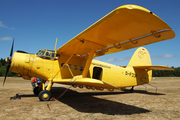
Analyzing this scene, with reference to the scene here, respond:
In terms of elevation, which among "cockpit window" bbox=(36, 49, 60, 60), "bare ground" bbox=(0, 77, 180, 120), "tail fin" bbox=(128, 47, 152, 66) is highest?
"tail fin" bbox=(128, 47, 152, 66)

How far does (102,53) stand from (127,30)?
110 inches

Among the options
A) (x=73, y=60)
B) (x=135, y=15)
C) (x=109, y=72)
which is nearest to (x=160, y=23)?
(x=135, y=15)

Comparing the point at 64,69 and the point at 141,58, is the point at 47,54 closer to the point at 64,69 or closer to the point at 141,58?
the point at 64,69

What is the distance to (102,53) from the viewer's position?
6.64 m

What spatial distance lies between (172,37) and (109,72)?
4.49 m

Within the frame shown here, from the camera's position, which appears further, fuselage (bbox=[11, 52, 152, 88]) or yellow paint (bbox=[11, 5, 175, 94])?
fuselage (bbox=[11, 52, 152, 88])

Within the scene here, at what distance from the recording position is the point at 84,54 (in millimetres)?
7691

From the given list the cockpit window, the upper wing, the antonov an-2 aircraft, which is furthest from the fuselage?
the upper wing

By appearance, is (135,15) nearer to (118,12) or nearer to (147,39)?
(118,12)

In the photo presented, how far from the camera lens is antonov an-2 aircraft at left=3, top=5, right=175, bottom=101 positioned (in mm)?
3378

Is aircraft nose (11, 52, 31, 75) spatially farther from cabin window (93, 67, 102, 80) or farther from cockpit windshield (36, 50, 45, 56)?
cabin window (93, 67, 102, 80)

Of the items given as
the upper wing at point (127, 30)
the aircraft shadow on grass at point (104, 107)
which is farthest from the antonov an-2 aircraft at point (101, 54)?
the aircraft shadow on grass at point (104, 107)

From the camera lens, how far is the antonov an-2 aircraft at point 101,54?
3.38 meters

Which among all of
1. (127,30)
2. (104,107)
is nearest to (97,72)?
(104,107)
